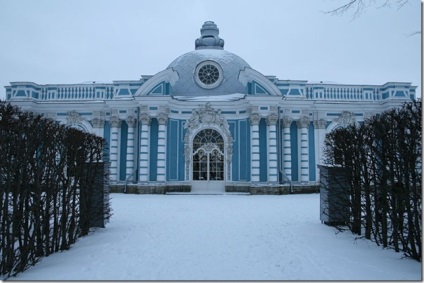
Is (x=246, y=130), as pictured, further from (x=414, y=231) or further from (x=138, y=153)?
(x=414, y=231)

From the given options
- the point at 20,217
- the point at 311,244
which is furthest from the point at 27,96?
the point at 311,244

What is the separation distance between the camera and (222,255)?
5262 mm

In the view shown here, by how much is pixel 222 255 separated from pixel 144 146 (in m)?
12.4

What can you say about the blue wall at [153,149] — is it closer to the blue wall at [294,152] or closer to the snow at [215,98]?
the snow at [215,98]

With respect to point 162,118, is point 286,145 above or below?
below

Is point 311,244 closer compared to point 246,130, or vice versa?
point 311,244

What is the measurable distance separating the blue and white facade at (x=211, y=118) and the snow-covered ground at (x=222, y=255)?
8894 mm

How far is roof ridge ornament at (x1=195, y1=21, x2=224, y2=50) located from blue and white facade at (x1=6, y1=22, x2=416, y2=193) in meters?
2.90

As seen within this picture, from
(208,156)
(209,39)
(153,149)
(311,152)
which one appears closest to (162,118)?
(153,149)

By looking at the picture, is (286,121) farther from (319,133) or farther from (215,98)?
(215,98)

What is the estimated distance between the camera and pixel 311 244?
6.01 metres

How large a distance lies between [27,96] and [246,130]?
11.6 meters

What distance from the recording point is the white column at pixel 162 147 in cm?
1692

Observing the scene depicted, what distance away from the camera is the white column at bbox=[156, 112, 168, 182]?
16.9m
